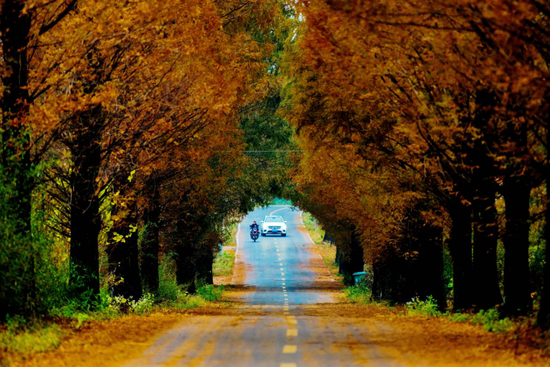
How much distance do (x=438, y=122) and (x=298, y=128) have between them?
8.56 meters

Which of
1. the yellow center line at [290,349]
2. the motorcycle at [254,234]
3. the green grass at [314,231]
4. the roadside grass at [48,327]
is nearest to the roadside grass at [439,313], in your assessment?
the yellow center line at [290,349]

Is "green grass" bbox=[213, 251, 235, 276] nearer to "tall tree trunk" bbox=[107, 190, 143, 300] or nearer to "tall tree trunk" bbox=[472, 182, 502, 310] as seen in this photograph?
"tall tree trunk" bbox=[107, 190, 143, 300]

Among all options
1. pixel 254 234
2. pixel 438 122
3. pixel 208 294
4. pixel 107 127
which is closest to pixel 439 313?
pixel 438 122

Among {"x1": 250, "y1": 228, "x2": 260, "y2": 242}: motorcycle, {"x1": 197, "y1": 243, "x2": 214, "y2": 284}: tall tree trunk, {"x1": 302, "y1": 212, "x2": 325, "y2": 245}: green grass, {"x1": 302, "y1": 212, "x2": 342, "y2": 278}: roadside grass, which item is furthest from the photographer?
{"x1": 302, "y1": 212, "x2": 325, "y2": 245}: green grass

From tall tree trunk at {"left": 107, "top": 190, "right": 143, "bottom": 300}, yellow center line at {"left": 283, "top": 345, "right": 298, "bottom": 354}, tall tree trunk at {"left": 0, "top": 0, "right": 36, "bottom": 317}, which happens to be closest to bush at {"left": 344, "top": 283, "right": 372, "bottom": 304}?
tall tree trunk at {"left": 107, "top": 190, "right": 143, "bottom": 300}

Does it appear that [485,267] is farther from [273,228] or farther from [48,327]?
[273,228]

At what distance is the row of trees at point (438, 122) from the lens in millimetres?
11688

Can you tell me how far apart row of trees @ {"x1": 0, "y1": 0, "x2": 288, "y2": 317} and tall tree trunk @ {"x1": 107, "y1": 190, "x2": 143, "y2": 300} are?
0.05 m

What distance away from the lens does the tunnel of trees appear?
12.8 meters

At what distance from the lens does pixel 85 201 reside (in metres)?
18.9

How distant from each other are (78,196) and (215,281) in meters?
40.7

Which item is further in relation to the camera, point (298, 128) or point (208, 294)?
point (208, 294)

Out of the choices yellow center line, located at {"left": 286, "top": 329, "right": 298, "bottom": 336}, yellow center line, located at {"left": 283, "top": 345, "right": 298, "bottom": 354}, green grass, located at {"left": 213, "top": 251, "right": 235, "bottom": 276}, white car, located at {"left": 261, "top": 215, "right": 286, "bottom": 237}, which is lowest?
green grass, located at {"left": 213, "top": 251, "right": 235, "bottom": 276}

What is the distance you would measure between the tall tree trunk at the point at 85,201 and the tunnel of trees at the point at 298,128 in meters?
0.05
